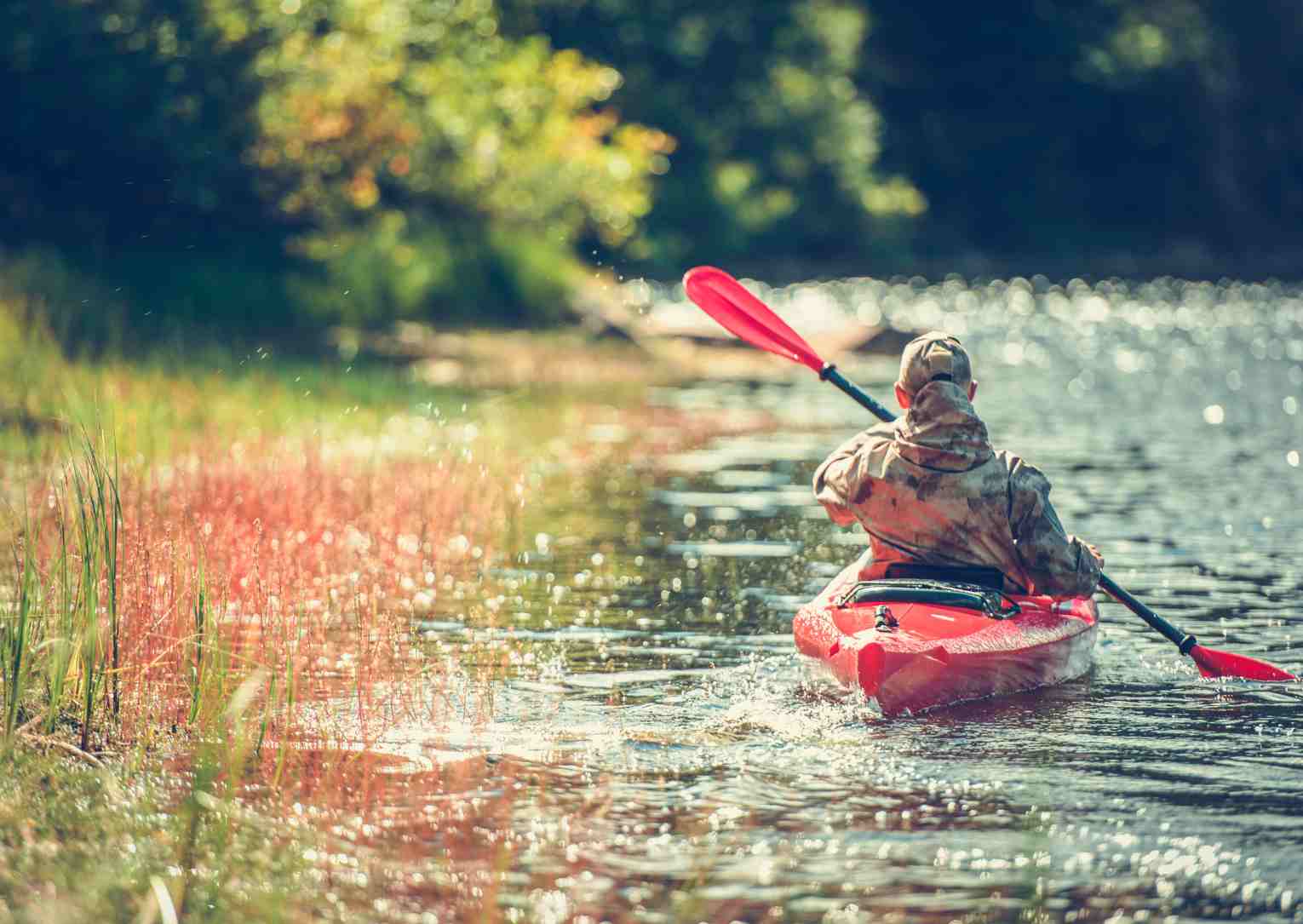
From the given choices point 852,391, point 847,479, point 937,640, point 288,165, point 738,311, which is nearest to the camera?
point 937,640

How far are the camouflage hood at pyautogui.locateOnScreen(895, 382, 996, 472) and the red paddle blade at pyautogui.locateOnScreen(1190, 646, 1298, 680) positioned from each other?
1.35 m

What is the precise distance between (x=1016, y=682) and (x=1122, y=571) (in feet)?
11.5

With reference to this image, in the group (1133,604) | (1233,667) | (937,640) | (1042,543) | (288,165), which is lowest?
(1233,667)

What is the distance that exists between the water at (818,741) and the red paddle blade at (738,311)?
133cm

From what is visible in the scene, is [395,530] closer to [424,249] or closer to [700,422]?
[700,422]

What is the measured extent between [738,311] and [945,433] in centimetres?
227

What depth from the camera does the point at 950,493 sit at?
316 inches

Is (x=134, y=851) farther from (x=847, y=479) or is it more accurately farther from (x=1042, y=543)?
(x=1042, y=543)

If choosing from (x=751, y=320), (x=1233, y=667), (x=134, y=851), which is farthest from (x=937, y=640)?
(x=134, y=851)

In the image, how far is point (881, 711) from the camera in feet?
25.1

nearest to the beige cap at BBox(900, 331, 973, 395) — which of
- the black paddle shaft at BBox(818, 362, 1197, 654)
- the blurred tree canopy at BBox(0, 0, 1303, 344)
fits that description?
the black paddle shaft at BBox(818, 362, 1197, 654)

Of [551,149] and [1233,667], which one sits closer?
[1233,667]

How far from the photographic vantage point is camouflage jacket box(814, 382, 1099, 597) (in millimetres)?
8047

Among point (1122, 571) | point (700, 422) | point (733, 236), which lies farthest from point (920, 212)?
point (1122, 571)
